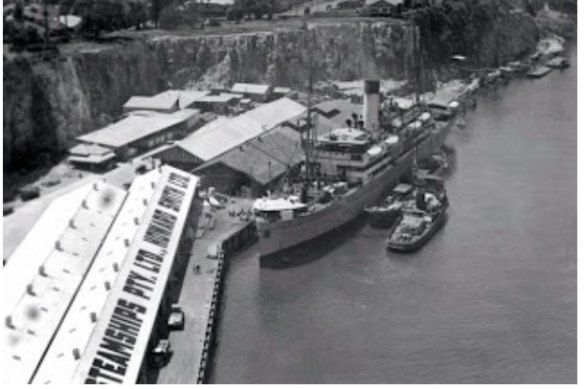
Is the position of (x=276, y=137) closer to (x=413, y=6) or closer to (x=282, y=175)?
(x=282, y=175)

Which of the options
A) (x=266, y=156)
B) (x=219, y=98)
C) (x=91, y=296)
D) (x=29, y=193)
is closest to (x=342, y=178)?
(x=266, y=156)

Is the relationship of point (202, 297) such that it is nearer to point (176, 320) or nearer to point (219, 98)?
point (176, 320)

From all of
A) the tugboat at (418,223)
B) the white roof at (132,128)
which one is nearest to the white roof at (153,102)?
the white roof at (132,128)

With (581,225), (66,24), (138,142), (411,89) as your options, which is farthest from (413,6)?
(581,225)

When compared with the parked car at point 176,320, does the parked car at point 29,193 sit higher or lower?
higher

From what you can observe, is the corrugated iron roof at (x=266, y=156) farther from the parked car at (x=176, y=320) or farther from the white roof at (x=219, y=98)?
the parked car at (x=176, y=320)

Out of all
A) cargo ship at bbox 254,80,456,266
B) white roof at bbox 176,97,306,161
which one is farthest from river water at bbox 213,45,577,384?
white roof at bbox 176,97,306,161
